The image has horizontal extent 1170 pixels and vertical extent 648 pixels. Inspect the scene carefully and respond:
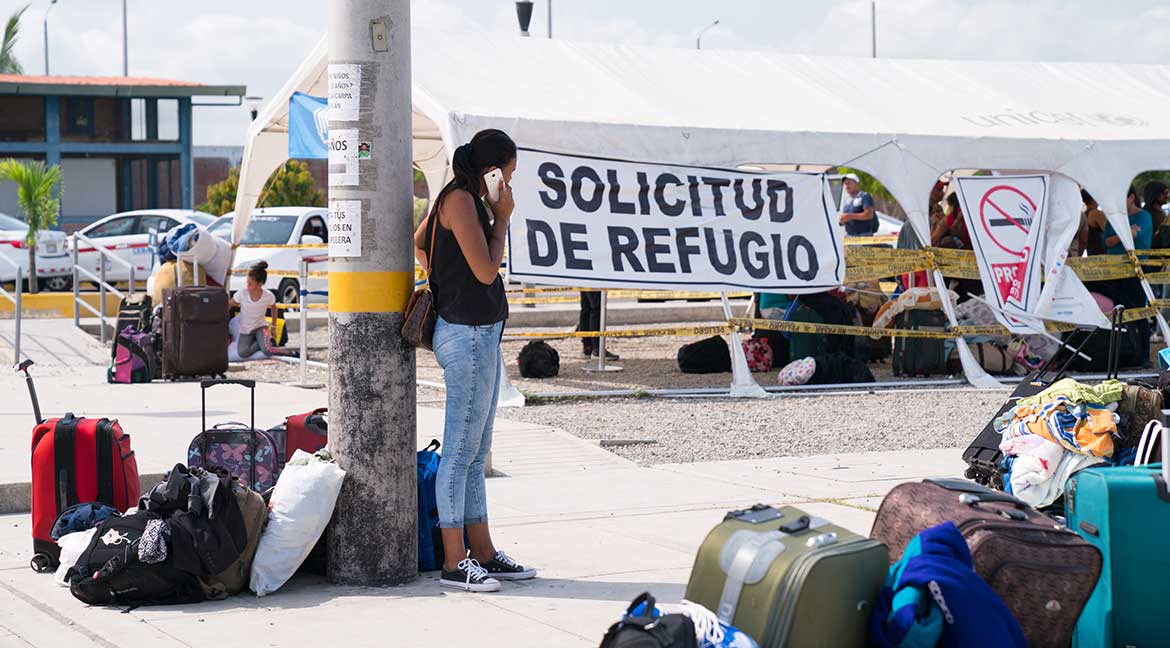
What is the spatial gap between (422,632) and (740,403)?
8.09 m

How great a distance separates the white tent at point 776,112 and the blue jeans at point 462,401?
22.3ft

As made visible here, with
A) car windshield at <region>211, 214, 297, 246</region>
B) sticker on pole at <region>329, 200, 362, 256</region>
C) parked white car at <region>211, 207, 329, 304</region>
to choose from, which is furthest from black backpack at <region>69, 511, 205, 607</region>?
car windshield at <region>211, 214, 297, 246</region>

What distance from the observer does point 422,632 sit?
5.62 metres

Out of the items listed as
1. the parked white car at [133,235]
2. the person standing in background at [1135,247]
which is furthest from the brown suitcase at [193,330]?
the parked white car at [133,235]

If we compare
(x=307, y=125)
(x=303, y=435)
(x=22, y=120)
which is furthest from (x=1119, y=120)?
(x=22, y=120)

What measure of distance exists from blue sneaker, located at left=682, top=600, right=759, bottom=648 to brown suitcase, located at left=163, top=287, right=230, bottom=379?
1065 centimetres

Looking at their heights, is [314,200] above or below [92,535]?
above

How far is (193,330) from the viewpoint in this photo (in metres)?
14.4

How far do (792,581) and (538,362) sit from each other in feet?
35.9

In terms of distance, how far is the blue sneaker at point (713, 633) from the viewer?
4.32 metres

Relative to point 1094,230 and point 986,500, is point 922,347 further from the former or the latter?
point 986,500

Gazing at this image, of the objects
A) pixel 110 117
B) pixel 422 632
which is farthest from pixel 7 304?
pixel 110 117

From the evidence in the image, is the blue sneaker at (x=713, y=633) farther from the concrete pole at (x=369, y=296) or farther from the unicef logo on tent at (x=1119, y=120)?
the unicef logo on tent at (x=1119, y=120)

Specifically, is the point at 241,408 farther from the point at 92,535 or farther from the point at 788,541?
the point at 788,541
